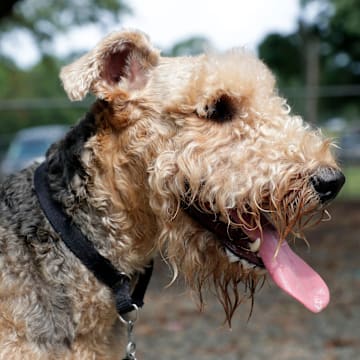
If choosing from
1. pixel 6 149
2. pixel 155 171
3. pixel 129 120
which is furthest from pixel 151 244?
pixel 6 149

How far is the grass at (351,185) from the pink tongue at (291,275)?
48.8ft

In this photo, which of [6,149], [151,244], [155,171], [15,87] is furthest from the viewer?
[15,87]

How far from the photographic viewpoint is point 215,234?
2775mm

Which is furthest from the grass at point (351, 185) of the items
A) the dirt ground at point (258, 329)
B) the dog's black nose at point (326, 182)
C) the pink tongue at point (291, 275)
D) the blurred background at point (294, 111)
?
the dog's black nose at point (326, 182)

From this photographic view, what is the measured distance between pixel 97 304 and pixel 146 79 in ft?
3.50

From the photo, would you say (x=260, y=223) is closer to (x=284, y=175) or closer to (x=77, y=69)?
(x=284, y=175)

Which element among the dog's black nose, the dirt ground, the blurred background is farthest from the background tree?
the dog's black nose

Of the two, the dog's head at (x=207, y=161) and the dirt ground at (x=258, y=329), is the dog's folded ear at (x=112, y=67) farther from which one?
the dirt ground at (x=258, y=329)

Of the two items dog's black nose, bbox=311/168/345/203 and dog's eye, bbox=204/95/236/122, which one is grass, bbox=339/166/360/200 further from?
dog's black nose, bbox=311/168/345/203

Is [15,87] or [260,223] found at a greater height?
[260,223]

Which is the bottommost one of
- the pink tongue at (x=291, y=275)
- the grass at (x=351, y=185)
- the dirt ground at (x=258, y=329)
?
the grass at (x=351, y=185)

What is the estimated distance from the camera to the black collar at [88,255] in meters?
2.74

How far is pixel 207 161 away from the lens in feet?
8.86

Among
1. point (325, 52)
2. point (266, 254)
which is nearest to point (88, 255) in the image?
point (266, 254)
